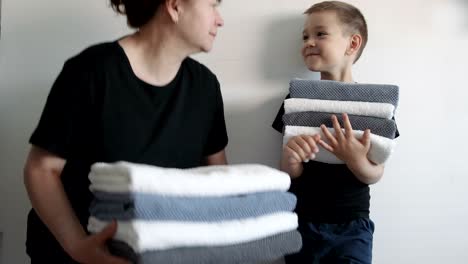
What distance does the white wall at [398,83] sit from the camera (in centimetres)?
117

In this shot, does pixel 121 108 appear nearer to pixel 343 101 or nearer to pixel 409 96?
pixel 343 101

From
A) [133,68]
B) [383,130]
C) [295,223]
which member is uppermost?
[133,68]

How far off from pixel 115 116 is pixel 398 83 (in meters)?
0.74

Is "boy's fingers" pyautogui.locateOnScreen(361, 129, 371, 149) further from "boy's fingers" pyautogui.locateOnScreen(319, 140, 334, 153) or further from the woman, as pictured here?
the woman

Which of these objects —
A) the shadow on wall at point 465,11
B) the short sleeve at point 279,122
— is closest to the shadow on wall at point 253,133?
the short sleeve at point 279,122

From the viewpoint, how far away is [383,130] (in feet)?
3.23

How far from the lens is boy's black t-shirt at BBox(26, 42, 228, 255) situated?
842 mm

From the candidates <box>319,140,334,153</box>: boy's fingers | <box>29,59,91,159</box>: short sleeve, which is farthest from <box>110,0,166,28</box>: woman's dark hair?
<box>319,140,334,153</box>: boy's fingers

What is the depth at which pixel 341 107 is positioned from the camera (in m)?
1.00

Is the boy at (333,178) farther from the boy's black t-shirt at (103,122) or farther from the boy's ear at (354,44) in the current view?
the boy's black t-shirt at (103,122)

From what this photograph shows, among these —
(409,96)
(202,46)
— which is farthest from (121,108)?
(409,96)

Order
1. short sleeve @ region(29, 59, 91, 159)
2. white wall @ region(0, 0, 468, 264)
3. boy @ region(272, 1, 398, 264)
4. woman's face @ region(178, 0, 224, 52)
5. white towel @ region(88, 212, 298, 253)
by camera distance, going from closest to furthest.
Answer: white towel @ region(88, 212, 298, 253)
short sleeve @ region(29, 59, 91, 159)
woman's face @ region(178, 0, 224, 52)
boy @ region(272, 1, 398, 264)
white wall @ region(0, 0, 468, 264)

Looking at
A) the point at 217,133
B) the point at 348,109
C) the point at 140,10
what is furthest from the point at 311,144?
the point at 140,10

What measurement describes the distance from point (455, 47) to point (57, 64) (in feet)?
3.44
